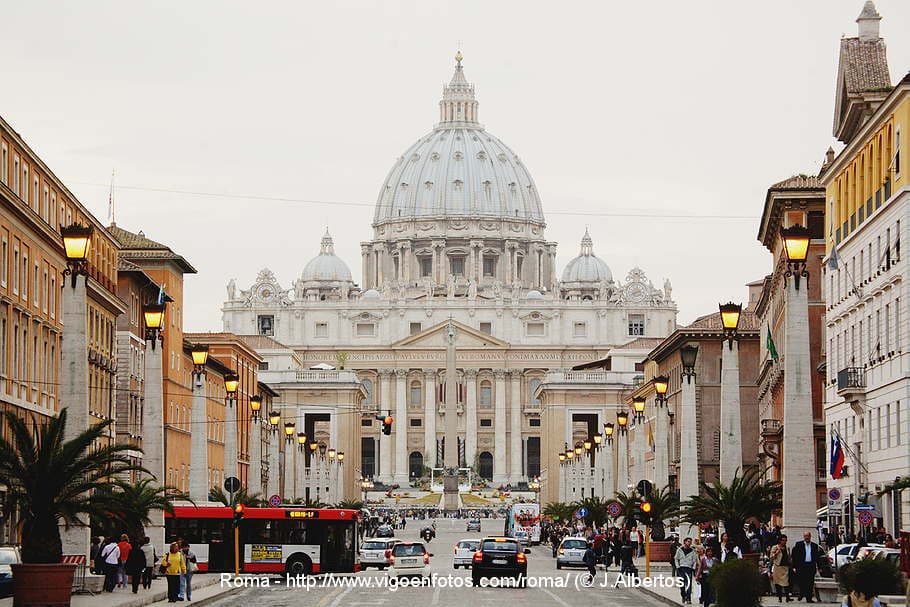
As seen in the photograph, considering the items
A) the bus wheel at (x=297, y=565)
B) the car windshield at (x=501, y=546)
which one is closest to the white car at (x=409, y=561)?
the bus wheel at (x=297, y=565)

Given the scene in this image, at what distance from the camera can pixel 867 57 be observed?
5966 centimetres

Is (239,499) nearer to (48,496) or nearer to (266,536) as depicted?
(266,536)

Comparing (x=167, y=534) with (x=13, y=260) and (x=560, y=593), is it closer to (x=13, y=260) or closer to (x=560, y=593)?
(x=13, y=260)

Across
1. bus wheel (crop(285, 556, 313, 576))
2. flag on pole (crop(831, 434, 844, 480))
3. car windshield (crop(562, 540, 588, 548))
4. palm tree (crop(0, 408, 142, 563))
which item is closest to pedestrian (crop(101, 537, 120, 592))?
palm tree (crop(0, 408, 142, 563))

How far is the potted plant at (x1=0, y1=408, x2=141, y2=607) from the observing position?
32250 mm

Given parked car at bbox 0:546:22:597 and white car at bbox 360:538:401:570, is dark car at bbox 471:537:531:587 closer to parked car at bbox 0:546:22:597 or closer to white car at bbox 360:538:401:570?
parked car at bbox 0:546:22:597

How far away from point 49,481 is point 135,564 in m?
9.95

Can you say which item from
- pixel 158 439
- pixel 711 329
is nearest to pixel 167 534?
pixel 158 439

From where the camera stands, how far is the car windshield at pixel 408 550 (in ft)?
183

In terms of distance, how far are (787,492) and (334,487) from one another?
8972 cm

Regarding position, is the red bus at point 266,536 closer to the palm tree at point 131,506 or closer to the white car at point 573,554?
the white car at point 573,554

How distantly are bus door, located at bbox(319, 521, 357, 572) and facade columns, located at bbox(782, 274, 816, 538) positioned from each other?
24957mm

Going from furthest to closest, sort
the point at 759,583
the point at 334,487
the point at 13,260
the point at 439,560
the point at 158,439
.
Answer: the point at 334,487 < the point at 439,560 < the point at 13,260 < the point at 158,439 < the point at 759,583

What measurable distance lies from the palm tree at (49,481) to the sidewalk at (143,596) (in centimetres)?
260
